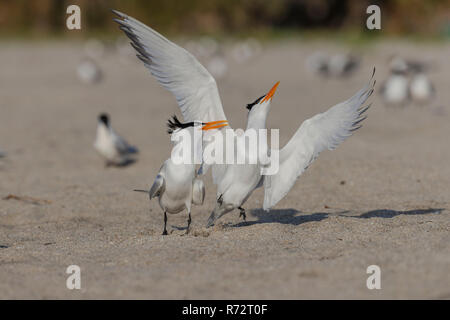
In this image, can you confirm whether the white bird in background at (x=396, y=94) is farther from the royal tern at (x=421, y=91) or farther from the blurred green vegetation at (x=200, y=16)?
the blurred green vegetation at (x=200, y=16)

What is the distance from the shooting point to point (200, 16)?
136ft

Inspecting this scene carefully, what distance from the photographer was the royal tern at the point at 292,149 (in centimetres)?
438

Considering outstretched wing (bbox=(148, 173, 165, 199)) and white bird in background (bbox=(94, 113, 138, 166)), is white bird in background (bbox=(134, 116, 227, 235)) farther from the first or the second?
white bird in background (bbox=(94, 113, 138, 166))

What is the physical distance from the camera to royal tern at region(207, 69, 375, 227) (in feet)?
14.4

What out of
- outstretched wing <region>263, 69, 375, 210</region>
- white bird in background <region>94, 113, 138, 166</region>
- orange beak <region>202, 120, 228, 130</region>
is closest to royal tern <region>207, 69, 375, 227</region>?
outstretched wing <region>263, 69, 375, 210</region>

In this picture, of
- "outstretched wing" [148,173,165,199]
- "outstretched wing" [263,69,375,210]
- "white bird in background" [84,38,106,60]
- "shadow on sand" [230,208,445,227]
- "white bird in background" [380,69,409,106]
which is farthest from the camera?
"white bird in background" [84,38,106,60]

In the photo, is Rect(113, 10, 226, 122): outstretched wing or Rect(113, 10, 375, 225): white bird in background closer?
Rect(113, 10, 375, 225): white bird in background

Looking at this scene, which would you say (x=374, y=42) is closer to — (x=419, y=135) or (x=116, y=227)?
(x=419, y=135)

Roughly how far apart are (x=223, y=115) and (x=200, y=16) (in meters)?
38.0

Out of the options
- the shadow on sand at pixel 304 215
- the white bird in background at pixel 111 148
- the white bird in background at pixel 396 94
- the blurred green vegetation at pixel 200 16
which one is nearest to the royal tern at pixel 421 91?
the white bird in background at pixel 396 94

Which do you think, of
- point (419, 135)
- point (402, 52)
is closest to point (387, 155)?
point (419, 135)

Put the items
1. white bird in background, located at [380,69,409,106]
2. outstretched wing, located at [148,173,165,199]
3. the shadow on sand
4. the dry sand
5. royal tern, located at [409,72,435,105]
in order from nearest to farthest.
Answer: the dry sand < outstretched wing, located at [148,173,165,199] < the shadow on sand < royal tern, located at [409,72,435,105] < white bird in background, located at [380,69,409,106]

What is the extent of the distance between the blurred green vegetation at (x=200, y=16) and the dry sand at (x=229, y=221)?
28652 mm

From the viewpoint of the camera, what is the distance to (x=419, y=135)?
9.55 meters
